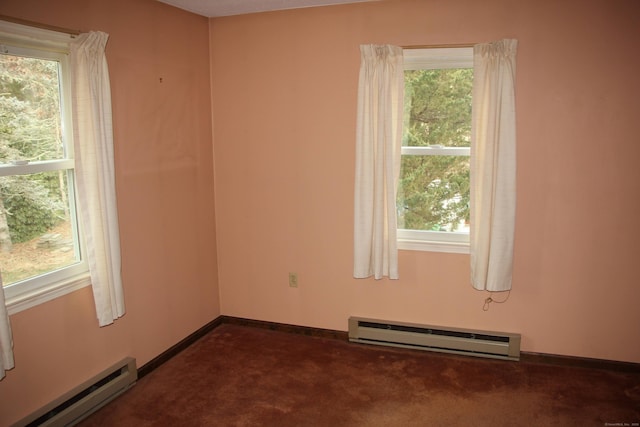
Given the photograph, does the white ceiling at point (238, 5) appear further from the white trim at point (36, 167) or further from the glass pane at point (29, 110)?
the white trim at point (36, 167)

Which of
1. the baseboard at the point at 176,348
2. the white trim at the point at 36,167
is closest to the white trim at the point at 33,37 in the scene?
the white trim at the point at 36,167

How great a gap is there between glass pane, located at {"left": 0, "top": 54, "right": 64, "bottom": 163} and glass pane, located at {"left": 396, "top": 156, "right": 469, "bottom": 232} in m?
2.18

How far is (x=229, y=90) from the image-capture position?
378cm

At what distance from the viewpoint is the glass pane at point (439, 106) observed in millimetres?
3350

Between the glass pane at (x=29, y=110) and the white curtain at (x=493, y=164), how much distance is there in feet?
8.01

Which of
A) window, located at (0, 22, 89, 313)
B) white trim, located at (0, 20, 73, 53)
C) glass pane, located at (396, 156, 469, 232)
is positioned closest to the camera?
white trim, located at (0, 20, 73, 53)

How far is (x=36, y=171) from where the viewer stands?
254 cm

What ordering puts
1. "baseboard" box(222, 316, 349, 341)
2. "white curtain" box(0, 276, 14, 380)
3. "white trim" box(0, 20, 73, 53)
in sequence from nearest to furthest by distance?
1. "white curtain" box(0, 276, 14, 380)
2. "white trim" box(0, 20, 73, 53)
3. "baseboard" box(222, 316, 349, 341)

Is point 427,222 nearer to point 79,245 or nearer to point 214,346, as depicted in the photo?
point 214,346

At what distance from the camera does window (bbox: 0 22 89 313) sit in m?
2.44

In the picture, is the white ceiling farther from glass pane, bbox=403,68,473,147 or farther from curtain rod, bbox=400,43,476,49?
glass pane, bbox=403,68,473,147

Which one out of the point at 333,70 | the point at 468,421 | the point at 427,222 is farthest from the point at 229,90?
the point at 468,421

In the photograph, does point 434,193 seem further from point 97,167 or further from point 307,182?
point 97,167

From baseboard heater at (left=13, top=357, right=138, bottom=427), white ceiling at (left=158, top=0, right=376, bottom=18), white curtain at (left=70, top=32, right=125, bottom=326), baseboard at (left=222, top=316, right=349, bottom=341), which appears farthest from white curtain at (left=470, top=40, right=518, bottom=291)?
baseboard heater at (left=13, top=357, right=138, bottom=427)
